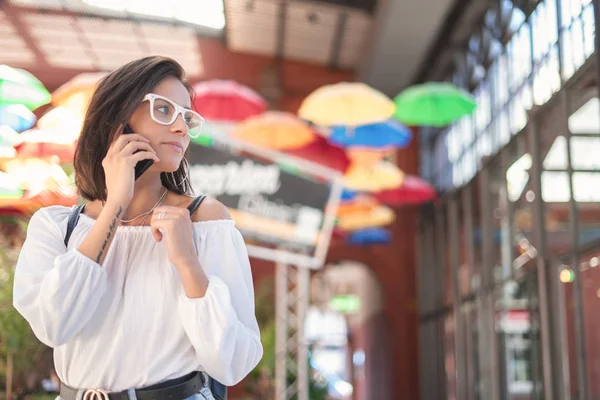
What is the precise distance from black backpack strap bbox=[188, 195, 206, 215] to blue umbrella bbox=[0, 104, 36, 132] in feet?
24.0

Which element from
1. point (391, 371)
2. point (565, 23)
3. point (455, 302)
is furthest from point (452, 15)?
point (391, 371)

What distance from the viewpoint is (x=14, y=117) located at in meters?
8.51

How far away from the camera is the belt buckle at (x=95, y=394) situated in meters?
1.43

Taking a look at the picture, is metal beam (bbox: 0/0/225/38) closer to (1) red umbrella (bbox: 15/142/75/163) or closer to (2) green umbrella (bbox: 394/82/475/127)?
(2) green umbrella (bbox: 394/82/475/127)

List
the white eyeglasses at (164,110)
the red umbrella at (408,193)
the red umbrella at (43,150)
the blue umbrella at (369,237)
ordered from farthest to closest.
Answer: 1. the blue umbrella at (369,237)
2. the red umbrella at (408,193)
3. the red umbrella at (43,150)
4. the white eyeglasses at (164,110)

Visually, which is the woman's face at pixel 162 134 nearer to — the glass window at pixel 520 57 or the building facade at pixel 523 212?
the building facade at pixel 523 212

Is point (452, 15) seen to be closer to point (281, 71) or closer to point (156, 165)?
point (281, 71)

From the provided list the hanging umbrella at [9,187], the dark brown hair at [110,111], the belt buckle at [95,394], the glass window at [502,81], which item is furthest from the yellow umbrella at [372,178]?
the belt buckle at [95,394]

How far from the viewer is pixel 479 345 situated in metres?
12.5

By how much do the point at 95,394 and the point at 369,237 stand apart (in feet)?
54.1

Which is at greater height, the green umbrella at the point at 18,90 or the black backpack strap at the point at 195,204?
the green umbrella at the point at 18,90

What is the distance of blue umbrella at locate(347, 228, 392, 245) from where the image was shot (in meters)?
17.8

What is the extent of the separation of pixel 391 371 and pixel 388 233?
2902mm

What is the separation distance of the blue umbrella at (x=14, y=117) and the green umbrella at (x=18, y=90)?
7 cm
